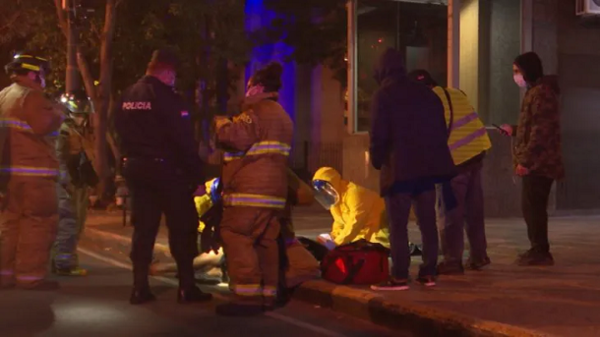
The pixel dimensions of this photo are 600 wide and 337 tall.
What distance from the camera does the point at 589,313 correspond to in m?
6.09

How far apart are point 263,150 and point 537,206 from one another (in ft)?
10.3

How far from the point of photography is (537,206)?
8367mm

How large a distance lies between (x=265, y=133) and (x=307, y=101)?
23.3 metres

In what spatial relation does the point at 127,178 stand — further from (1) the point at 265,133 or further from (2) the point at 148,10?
(2) the point at 148,10

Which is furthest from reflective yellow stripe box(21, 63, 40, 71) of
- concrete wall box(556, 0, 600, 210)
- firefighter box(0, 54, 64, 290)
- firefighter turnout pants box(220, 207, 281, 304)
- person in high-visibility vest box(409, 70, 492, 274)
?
concrete wall box(556, 0, 600, 210)

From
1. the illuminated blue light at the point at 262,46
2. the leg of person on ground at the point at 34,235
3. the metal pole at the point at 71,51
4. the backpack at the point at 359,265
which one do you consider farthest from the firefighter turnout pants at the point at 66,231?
the illuminated blue light at the point at 262,46

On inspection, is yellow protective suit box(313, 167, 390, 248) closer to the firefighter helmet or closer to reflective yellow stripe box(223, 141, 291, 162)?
reflective yellow stripe box(223, 141, 291, 162)

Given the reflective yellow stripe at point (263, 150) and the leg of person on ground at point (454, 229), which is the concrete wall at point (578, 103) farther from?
the reflective yellow stripe at point (263, 150)

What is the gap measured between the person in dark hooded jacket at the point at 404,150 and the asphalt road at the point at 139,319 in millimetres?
759

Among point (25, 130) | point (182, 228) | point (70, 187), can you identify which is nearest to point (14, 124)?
point (25, 130)

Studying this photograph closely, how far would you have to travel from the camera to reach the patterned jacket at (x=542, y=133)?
8.25 meters

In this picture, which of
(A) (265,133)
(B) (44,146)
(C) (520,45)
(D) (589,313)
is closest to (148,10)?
(C) (520,45)

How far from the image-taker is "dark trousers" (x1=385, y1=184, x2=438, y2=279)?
22.9 feet

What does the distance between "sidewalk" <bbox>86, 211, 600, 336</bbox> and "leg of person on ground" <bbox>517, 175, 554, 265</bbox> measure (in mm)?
161
